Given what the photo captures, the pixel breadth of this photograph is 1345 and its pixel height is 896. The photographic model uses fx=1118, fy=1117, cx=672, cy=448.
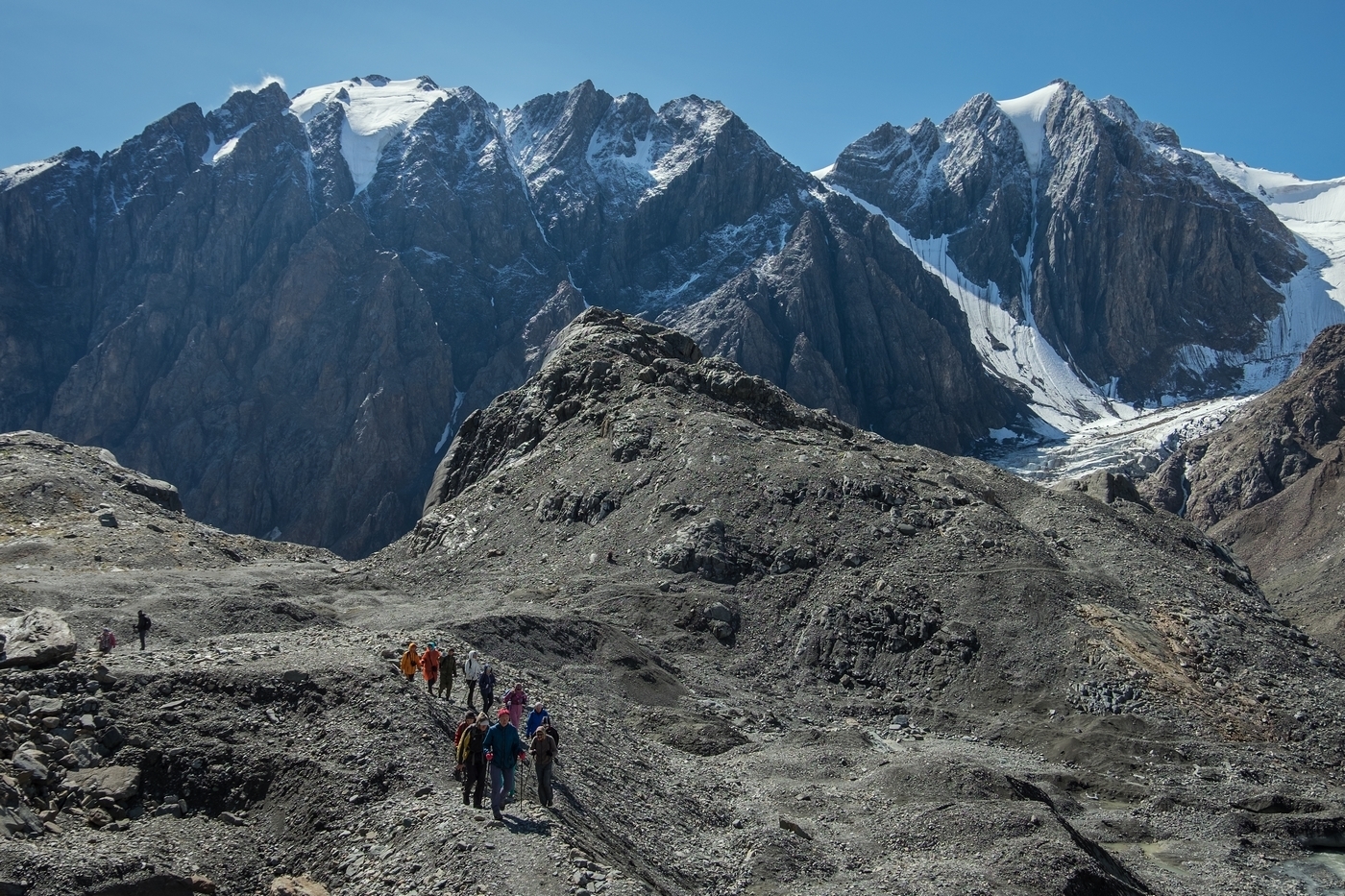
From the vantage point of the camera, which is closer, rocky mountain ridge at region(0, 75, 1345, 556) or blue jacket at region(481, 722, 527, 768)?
blue jacket at region(481, 722, 527, 768)

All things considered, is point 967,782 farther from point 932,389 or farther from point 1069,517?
point 932,389

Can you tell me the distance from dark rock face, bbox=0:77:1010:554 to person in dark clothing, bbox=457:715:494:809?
129 m

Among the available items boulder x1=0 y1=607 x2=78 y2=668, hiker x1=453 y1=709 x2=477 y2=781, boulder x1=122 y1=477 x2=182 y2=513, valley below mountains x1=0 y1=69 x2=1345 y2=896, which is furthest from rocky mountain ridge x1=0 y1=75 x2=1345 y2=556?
hiker x1=453 y1=709 x2=477 y2=781

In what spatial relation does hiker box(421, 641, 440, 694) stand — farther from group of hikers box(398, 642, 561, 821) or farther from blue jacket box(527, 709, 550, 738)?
blue jacket box(527, 709, 550, 738)

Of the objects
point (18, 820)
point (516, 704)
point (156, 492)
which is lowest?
point (18, 820)

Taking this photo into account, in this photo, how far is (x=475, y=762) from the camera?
61.9 feet

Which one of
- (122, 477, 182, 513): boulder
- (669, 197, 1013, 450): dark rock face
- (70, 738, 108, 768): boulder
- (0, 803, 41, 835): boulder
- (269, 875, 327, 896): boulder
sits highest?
(669, 197, 1013, 450): dark rock face

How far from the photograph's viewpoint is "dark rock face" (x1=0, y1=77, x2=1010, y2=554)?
155m

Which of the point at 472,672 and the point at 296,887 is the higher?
the point at 472,672

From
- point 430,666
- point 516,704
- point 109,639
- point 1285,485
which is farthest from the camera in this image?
point 1285,485

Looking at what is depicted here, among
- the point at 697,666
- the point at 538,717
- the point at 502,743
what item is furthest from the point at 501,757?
the point at 697,666

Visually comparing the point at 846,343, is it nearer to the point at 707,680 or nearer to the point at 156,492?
the point at 156,492

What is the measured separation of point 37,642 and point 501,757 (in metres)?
10.6

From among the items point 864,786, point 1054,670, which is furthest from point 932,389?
point 864,786
